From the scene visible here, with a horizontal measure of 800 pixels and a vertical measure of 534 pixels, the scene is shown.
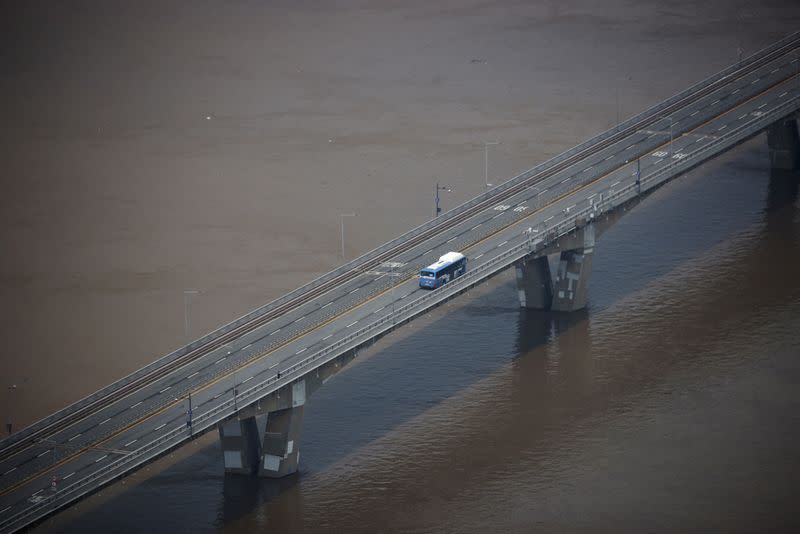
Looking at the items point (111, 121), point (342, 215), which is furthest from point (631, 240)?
point (111, 121)

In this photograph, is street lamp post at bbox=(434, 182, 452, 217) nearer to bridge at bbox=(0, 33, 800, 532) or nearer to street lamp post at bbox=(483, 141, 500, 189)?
street lamp post at bbox=(483, 141, 500, 189)

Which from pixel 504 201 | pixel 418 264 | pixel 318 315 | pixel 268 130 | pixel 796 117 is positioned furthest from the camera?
pixel 268 130

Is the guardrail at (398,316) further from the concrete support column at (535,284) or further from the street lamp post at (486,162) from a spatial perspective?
the street lamp post at (486,162)

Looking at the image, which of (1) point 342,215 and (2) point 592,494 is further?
(1) point 342,215

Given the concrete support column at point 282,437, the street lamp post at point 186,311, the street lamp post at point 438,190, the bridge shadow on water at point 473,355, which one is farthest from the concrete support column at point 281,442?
the street lamp post at point 438,190

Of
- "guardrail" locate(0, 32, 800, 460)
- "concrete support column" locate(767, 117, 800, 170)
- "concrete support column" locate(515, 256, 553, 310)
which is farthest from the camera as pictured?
"concrete support column" locate(767, 117, 800, 170)

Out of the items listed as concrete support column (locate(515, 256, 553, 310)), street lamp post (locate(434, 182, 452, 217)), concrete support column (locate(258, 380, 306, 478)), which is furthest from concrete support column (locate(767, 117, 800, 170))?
concrete support column (locate(258, 380, 306, 478))

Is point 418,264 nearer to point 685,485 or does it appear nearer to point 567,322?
point 567,322
